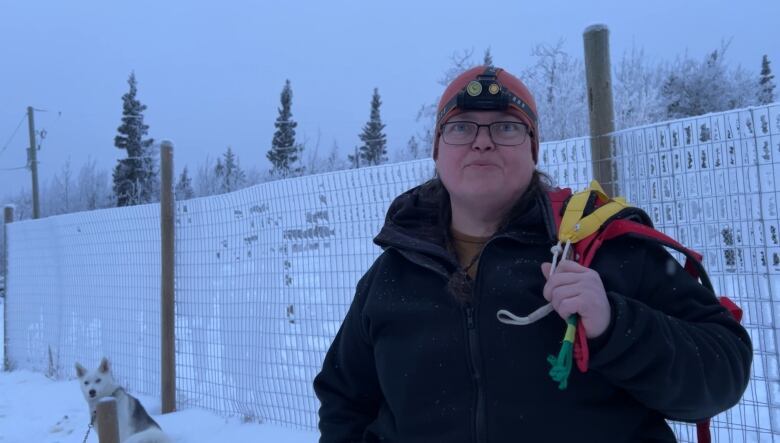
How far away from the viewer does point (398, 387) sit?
1604 millimetres

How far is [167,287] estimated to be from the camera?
620 cm

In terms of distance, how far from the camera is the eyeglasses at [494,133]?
1601 mm

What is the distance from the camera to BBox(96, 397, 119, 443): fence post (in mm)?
3543

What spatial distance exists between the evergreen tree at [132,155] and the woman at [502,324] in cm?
3937

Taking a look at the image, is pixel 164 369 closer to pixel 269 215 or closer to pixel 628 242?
pixel 269 215

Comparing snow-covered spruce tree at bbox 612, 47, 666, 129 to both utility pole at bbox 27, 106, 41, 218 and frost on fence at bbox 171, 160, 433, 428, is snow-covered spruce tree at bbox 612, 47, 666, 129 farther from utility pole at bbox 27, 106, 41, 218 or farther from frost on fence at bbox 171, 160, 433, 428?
utility pole at bbox 27, 106, 41, 218

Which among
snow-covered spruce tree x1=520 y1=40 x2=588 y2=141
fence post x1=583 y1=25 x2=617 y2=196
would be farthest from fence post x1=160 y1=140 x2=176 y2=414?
snow-covered spruce tree x1=520 y1=40 x2=588 y2=141

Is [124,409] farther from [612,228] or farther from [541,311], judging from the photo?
[612,228]

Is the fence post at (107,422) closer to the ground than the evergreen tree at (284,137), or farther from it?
closer to the ground

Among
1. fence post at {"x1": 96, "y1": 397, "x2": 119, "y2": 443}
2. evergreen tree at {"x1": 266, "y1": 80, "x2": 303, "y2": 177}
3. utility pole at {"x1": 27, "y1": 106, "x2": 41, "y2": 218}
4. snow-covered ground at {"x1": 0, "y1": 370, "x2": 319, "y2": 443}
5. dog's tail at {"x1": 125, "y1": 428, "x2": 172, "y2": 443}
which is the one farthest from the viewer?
evergreen tree at {"x1": 266, "y1": 80, "x2": 303, "y2": 177}

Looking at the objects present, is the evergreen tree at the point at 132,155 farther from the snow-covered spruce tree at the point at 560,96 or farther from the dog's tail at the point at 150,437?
the dog's tail at the point at 150,437

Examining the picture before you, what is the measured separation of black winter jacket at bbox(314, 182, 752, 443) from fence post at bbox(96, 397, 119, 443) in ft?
8.19

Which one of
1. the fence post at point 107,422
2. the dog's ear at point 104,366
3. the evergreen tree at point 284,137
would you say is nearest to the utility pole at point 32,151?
the evergreen tree at point 284,137

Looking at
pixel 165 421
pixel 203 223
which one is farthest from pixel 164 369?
pixel 203 223
